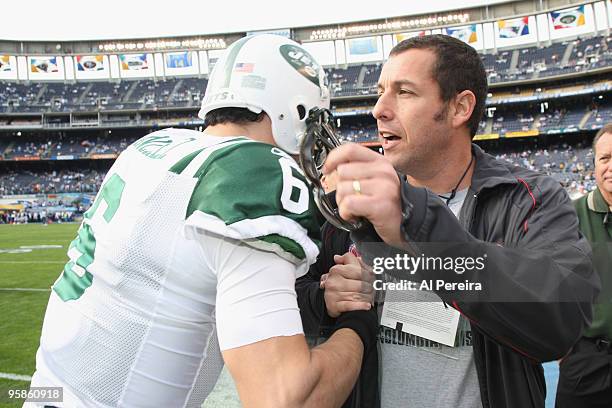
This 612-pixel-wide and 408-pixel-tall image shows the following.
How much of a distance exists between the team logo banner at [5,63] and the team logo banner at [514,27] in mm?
45356

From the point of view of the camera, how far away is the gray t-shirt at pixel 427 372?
1714 mm

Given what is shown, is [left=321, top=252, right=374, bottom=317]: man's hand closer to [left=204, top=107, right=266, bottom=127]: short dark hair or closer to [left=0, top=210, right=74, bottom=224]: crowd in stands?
[left=204, top=107, right=266, bottom=127]: short dark hair

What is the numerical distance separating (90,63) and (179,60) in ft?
29.4

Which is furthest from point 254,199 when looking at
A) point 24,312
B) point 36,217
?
point 36,217

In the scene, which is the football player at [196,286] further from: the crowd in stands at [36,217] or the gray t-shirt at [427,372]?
the crowd in stands at [36,217]

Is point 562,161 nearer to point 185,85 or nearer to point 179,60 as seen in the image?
point 185,85

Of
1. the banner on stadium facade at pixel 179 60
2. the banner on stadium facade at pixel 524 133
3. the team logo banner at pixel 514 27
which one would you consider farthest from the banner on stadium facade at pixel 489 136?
the banner on stadium facade at pixel 179 60

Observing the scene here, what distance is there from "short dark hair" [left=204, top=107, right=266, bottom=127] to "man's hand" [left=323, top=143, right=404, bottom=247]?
2.64 feet

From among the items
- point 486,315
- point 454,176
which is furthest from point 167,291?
point 454,176

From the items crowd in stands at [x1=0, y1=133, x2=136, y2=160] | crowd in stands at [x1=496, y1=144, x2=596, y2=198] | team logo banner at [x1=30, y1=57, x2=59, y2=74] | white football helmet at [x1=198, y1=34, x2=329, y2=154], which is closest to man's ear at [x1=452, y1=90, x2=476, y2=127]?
white football helmet at [x1=198, y1=34, x2=329, y2=154]

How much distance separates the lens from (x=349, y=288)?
1.65 m

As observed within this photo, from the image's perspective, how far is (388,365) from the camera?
70.9 inches

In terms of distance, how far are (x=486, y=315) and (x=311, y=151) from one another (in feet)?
2.05

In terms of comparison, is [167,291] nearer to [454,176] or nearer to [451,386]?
[451,386]
